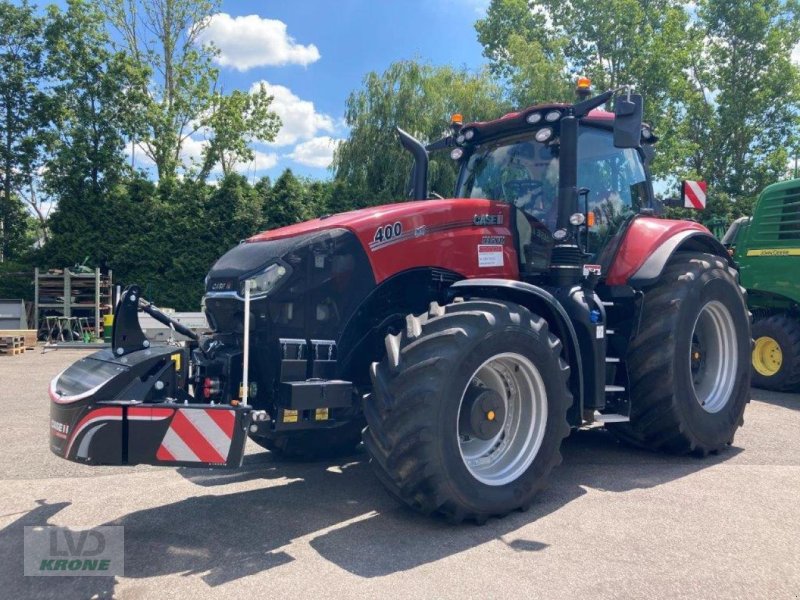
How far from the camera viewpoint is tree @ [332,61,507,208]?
21.9 meters

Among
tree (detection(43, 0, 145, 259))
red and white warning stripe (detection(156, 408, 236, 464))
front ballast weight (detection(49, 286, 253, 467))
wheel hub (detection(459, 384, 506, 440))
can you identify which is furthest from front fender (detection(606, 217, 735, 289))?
tree (detection(43, 0, 145, 259))

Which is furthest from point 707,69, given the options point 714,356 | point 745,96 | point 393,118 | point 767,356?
point 714,356

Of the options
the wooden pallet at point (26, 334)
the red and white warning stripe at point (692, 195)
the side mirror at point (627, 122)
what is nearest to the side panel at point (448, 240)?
the side mirror at point (627, 122)

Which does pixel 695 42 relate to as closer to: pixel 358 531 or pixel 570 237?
pixel 570 237

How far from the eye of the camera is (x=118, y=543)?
366cm

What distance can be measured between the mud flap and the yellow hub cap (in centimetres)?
838

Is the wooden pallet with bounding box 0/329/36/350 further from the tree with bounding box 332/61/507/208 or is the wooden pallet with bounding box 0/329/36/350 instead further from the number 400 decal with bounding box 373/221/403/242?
the number 400 decal with bounding box 373/221/403/242

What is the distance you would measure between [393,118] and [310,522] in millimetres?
19862

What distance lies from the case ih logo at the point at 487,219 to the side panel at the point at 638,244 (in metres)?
1.13

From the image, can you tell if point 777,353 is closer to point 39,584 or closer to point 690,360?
point 690,360

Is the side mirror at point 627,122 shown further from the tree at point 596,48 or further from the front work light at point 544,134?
the tree at point 596,48

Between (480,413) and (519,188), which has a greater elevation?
(519,188)

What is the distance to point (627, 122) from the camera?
4.49 metres

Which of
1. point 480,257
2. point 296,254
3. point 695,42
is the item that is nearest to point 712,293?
point 480,257
